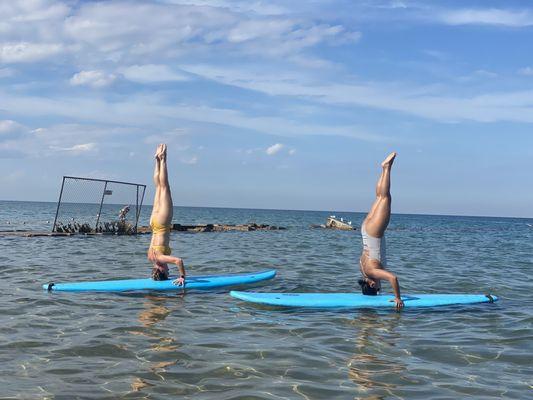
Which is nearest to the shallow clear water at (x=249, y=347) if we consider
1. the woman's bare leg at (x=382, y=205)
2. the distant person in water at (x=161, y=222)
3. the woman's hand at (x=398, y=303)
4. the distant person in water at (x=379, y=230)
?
the woman's hand at (x=398, y=303)

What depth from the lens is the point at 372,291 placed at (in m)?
12.1

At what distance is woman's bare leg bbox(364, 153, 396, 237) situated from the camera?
11617 mm

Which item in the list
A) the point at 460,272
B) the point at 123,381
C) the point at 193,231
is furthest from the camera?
the point at 193,231

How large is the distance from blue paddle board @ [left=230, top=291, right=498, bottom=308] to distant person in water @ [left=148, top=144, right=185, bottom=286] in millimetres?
2271

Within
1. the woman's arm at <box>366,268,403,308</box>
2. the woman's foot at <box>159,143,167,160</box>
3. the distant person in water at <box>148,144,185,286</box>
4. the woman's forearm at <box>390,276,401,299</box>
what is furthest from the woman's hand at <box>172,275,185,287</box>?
the woman's forearm at <box>390,276,401,299</box>

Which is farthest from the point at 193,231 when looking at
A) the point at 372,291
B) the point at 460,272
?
the point at 372,291

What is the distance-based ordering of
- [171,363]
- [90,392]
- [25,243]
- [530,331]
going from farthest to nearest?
[25,243] < [530,331] < [171,363] < [90,392]

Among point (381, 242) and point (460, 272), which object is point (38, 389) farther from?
point (460, 272)

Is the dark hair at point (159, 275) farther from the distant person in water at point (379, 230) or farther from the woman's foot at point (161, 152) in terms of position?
the distant person in water at point (379, 230)

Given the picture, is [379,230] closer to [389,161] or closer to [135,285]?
[389,161]

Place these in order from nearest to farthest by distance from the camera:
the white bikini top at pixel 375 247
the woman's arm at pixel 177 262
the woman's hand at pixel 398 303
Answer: the woman's hand at pixel 398 303, the white bikini top at pixel 375 247, the woman's arm at pixel 177 262

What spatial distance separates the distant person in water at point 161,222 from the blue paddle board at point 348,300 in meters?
2.27

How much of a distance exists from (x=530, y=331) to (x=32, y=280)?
1161 centimetres

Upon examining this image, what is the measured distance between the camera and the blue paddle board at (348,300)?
38.0 feet
